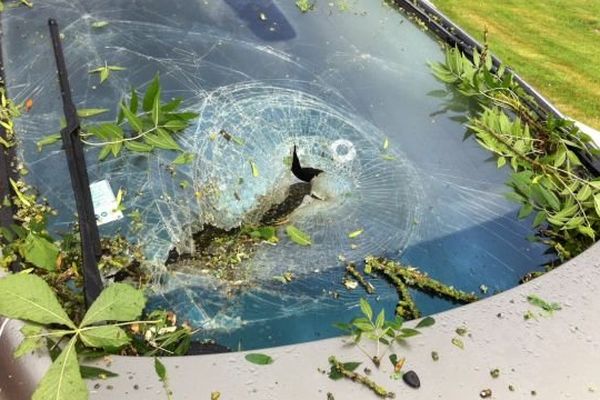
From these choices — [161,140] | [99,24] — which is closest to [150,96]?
[161,140]

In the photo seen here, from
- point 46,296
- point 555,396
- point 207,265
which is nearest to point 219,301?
point 207,265

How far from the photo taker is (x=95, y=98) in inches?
76.5

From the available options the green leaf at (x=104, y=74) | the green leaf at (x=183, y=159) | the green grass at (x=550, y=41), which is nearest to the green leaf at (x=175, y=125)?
the green leaf at (x=183, y=159)

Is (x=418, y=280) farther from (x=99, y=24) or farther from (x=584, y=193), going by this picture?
(x=99, y=24)

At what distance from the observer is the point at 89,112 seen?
6.21 feet

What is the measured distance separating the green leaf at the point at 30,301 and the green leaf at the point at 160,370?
0.18 meters

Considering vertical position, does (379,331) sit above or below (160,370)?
above

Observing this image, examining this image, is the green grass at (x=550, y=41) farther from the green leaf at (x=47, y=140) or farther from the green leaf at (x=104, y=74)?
the green leaf at (x=47, y=140)

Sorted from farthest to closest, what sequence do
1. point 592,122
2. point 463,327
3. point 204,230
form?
point 592,122 → point 204,230 → point 463,327

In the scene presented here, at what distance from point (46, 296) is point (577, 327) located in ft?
3.72

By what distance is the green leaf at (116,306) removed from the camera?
4.06 ft

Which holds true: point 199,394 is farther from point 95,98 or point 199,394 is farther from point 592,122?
point 592,122

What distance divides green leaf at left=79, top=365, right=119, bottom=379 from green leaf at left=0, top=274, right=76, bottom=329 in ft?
0.28

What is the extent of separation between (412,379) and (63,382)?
0.67 metres
